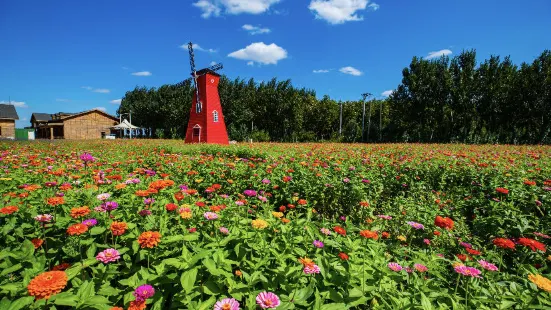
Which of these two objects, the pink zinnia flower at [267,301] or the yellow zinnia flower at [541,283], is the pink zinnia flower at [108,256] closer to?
the pink zinnia flower at [267,301]

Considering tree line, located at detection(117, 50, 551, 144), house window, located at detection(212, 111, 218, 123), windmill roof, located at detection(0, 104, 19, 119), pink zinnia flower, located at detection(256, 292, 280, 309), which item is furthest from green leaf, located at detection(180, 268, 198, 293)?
windmill roof, located at detection(0, 104, 19, 119)

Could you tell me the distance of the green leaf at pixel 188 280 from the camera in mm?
1424

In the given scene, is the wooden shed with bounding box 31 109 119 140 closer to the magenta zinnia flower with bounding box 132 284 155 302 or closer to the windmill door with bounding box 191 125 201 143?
the windmill door with bounding box 191 125 201 143

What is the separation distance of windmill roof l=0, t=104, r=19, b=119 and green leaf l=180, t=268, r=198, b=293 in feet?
195

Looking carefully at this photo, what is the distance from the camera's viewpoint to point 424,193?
A: 19.1 feet

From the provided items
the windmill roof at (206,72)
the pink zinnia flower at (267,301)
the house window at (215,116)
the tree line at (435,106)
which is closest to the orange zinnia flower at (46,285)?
the pink zinnia flower at (267,301)

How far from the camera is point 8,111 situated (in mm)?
44906

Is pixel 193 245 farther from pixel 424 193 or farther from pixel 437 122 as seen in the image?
pixel 437 122

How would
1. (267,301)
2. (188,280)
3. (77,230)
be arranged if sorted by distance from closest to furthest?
(267,301) < (188,280) < (77,230)

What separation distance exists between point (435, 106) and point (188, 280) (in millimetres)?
37968

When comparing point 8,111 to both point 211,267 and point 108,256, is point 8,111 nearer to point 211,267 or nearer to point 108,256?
point 108,256

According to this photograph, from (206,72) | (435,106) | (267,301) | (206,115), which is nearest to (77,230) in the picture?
(267,301)

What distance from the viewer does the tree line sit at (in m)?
29.2

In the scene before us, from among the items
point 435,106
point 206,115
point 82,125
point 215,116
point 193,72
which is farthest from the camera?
point 82,125
